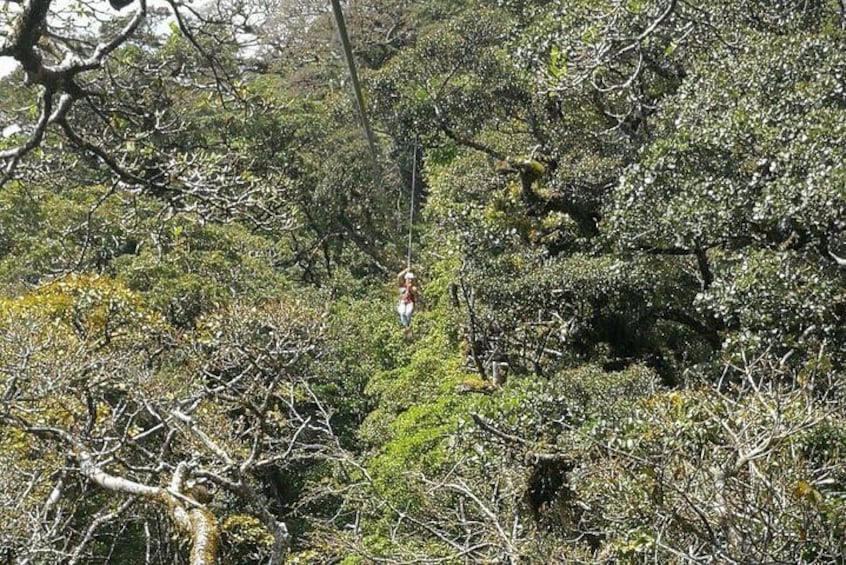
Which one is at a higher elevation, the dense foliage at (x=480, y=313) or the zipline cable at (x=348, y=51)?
the zipline cable at (x=348, y=51)

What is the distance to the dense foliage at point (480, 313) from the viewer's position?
9.52 feet

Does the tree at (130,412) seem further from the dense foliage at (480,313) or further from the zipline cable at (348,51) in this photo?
the zipline cable at (348,51)

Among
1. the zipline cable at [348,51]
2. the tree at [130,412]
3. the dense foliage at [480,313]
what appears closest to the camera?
the zipline cable at [348,51]

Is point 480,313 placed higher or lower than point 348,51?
lower

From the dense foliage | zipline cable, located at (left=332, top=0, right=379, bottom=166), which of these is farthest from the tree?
zipline cable, located at (left=332, top=0, right=379, bottom=166)

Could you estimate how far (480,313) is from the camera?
9078 millimetres

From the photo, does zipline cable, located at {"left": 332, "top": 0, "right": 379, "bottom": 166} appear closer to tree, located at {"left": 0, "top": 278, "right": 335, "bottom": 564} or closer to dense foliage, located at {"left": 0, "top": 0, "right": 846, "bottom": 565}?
dense foliage, located at {"left": 0, "top": 0, "right": 846, "bottom": 565}

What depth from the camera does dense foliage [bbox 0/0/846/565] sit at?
2902mm

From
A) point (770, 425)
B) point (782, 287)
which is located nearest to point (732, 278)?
point (782, 287)

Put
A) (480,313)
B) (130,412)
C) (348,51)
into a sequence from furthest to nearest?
(130,412) → (480,313) → (348,51)

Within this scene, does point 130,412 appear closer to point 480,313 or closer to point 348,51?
point 480,313

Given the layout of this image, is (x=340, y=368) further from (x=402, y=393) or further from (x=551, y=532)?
(x=551, y=532)

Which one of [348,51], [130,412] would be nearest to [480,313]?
[130,412]

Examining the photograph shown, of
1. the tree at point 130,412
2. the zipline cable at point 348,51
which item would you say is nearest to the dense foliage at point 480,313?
the tree at point 130,412
